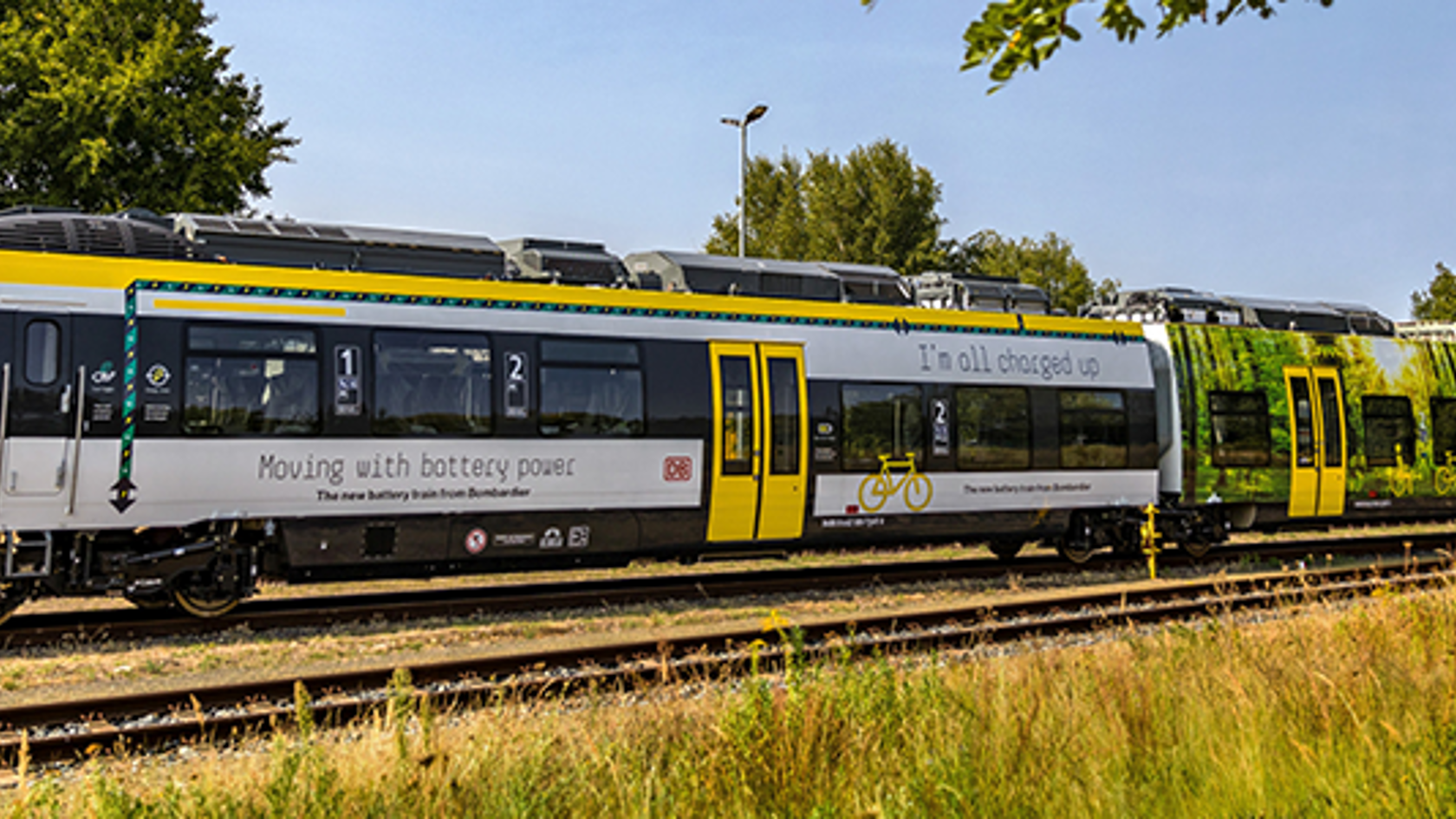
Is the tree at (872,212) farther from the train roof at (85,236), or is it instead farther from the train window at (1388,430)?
the train roof at (85,236)

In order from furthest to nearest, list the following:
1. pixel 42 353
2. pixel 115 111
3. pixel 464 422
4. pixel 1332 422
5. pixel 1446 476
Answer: pixel 115 111 < pixel 1446 476 < pixel 1332 422 < pixel 464 422 < pixel 42 353

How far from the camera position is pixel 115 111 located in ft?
75.2

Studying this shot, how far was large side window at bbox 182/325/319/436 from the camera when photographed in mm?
10750

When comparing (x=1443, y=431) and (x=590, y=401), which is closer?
(x=590, y=401)

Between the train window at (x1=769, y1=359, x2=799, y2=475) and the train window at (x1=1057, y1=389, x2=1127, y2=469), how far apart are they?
4088 millimetres

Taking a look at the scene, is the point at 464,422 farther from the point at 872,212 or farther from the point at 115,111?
the point at 872,212

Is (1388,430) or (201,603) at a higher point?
(1388,430)

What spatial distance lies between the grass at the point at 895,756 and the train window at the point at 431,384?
436cm

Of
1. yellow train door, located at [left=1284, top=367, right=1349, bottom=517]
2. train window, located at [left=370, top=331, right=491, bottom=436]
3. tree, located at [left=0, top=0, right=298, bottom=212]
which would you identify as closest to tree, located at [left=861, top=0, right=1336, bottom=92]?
train window, located at [left=370, top=331, right=491, bottom=436]

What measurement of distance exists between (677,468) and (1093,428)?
6208 mm

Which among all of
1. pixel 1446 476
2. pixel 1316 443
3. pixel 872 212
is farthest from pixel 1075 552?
pixel 872 212


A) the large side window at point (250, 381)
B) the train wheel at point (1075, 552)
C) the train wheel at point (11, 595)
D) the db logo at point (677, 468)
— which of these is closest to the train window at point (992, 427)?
the train wheel at point (1075, 552)

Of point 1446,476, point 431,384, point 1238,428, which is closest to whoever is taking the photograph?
point 431,384

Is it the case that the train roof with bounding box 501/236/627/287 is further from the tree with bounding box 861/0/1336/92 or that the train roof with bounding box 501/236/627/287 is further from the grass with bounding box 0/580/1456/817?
the tree with bounding box 861/0/1336/92
